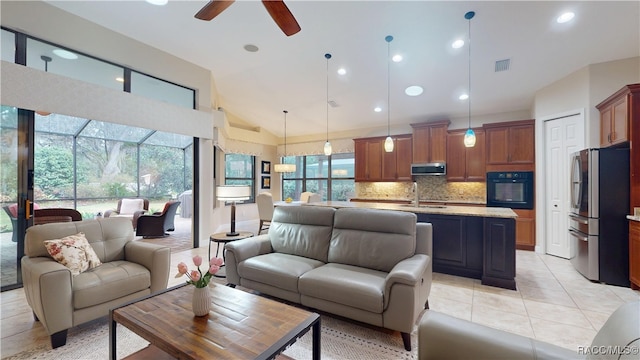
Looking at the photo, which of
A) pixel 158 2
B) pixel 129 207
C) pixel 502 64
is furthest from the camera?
pixel 129 207

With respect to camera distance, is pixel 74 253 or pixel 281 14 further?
pixel 74 253

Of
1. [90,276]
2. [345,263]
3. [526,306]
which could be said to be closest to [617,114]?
[526,306]

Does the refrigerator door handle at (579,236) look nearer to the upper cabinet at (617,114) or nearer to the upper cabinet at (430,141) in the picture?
the upper cabinet at (617,114)

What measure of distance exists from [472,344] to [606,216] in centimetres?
366

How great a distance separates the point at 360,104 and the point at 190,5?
3.67m

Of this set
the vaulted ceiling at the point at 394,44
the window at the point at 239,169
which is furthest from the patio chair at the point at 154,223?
the vaulted ceiling at the point at 394,44

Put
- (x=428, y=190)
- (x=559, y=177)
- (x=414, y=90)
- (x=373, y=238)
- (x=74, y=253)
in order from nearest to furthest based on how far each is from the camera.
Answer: (x=74, y=253) < (x=373, y=238) < (x=559, y=177) < (x=414, y=90) < (x=428, y=190)

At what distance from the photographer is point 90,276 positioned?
229 centimetres

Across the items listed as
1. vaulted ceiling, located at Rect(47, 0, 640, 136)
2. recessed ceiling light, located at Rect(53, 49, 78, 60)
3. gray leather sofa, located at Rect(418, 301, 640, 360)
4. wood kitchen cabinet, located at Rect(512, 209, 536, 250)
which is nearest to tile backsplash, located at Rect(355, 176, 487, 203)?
wood kitchen cabinet, located at Rect(512, 209, 536, 250)

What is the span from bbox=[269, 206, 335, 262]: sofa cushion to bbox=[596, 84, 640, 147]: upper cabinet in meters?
3.63

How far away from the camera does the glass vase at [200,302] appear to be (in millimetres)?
1640

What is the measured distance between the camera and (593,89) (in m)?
3.89

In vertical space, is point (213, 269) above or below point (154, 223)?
above

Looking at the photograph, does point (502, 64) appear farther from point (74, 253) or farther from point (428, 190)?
point (74, 253)
